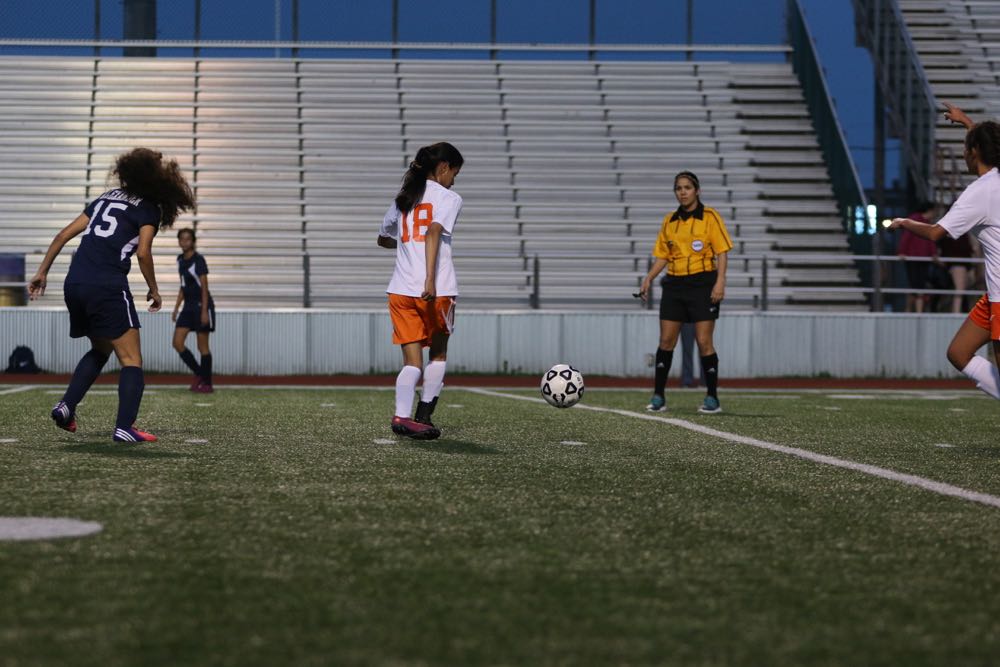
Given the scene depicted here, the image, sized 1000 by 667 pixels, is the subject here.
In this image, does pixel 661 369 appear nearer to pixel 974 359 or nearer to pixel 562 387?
pixel 562 387

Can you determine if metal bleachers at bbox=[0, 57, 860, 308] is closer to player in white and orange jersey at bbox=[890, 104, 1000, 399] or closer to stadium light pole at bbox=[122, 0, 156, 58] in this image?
stadium light pole at bbox=[122, 0, 156, 58]

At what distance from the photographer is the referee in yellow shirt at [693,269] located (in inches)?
423

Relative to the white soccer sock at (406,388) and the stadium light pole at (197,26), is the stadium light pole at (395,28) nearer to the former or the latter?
the stadium light pole at (197,26)

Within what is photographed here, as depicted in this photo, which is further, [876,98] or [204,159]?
[876,98]

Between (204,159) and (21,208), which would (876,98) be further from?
(21,208)

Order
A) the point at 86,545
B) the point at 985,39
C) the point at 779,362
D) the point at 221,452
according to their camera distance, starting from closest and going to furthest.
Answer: the point at 86,545, the point at 221,452, the point at 779,362, the point at 985,39

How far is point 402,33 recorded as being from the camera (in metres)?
25.2

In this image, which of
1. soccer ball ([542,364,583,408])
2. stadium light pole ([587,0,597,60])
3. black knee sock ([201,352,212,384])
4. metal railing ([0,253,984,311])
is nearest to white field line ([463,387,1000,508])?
soccer ball ([542,364,583,408])

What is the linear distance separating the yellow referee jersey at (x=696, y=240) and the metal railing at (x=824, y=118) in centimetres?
1073

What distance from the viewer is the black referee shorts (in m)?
10.8

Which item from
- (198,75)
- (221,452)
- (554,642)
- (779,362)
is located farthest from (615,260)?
(554,642)

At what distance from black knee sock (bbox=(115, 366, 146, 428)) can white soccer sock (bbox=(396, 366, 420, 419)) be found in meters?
1.33

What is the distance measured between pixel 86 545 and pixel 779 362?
51.2 feet

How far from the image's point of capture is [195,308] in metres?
13.9
